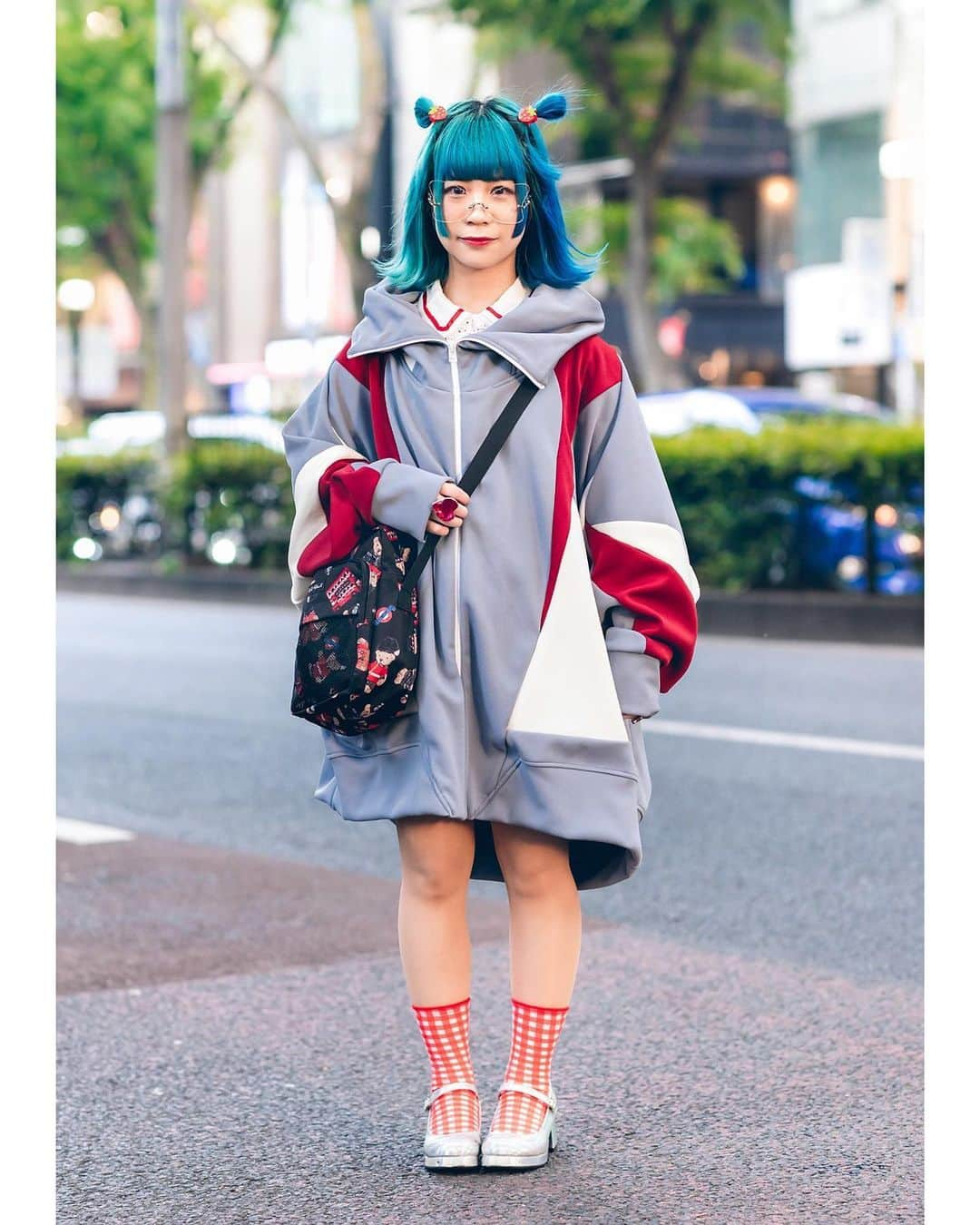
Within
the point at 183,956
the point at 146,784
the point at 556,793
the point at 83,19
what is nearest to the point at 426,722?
the point at 556,793

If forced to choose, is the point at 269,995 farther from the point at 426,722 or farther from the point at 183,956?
the point at 426,722

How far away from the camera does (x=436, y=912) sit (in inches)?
130

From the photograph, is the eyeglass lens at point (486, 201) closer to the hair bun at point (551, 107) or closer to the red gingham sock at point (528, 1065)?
the hair bun at point (551, 107)

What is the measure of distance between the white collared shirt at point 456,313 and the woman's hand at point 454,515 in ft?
0.86

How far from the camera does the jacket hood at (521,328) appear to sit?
3.17 m

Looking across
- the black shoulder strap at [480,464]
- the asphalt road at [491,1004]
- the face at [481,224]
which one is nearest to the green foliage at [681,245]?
the asphalt road at [491,1004]

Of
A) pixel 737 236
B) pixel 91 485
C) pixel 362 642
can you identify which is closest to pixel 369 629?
pixel 362 642

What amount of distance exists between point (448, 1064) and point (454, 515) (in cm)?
93

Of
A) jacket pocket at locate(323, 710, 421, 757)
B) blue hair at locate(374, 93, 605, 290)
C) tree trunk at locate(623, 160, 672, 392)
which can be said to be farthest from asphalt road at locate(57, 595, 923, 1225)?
tree trunk at locate(623, 160, 672, 392)

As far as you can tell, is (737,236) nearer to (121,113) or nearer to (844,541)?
(121,113)

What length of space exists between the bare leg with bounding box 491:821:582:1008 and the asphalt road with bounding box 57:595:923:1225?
1.02ft

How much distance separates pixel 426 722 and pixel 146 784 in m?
5.07

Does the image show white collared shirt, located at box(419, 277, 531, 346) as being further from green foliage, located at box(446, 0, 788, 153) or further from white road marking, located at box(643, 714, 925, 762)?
green foliage, located at box(446, 0, 788, 153)
